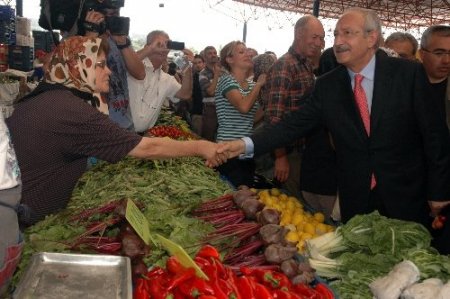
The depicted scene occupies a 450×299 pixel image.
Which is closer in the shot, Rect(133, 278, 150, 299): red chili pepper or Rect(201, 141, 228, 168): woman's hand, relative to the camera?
Rect(133, 278, 150, 299): red chili pepper

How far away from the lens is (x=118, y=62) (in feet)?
14.6

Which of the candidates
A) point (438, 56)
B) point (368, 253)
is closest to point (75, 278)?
point (368, 253)

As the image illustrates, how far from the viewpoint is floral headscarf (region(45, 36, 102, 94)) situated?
8.79 ft

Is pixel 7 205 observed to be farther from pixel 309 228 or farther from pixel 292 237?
pixel 309 228

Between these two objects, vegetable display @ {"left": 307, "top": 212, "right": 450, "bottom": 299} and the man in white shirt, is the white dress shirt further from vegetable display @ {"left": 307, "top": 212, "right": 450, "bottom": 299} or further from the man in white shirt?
vegetable display @ {"left": 307, "top": 212, "right": 450, "bottom": 299}

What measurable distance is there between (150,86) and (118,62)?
679 mm

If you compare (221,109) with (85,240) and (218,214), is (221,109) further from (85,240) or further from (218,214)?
(85,240)

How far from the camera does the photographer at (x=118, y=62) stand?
399cm

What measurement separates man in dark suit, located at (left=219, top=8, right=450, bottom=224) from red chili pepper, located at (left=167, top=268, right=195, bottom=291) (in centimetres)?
170

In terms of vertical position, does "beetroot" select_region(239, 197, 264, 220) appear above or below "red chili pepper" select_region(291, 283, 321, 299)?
above

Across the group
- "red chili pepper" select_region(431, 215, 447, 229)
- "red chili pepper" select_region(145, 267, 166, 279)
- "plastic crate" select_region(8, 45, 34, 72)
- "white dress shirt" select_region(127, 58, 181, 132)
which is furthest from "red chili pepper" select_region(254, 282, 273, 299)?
"plastic crate" select_region(8, 45, 34, 72)

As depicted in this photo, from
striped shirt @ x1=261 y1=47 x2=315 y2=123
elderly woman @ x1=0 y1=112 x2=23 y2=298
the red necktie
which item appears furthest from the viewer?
striped shirt @ x1=261 y1=47 x2=315 y2=123

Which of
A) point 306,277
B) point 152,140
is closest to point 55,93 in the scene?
point 152,140

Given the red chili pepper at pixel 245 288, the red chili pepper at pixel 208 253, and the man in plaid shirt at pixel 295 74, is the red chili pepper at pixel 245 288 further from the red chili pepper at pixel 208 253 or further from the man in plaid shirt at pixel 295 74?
the man in plaid shirt at pixel 295 74
